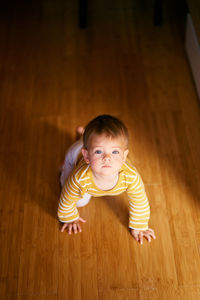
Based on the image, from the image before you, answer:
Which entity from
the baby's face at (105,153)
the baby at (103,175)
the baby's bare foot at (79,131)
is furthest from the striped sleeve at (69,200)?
the baby's bare foot at (79,131)

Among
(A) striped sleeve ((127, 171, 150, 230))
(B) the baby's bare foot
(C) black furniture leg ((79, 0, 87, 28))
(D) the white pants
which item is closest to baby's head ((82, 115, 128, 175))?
(A) striped sleeve ((127, 171, 150, 230))

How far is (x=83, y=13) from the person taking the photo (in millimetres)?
1868

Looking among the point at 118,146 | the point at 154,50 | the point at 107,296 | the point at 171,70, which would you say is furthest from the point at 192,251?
the point at 154,50

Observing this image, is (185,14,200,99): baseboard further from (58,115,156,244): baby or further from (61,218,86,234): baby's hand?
(61,218,86,234): baby's hand

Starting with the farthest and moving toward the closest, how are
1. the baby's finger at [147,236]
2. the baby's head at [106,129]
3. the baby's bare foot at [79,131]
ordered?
the baby's bare foot at [79,131], the baby's finger at [147,236], the baby's head at [106,129]

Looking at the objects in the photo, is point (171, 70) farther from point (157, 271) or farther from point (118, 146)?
point (157, 271)

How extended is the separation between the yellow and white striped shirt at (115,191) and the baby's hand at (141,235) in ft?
0.08

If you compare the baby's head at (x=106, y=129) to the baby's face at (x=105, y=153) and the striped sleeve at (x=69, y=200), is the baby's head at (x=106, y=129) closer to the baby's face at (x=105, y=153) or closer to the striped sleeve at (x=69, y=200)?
the baby's face at (x=105, y=153)

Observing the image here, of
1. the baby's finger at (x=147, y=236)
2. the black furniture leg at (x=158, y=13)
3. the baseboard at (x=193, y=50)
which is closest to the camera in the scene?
the baby's finger at (x=147, y=236)

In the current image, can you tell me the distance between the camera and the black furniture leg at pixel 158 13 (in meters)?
1.83

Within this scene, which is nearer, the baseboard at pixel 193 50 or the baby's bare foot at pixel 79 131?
the baby's bare foot at pixel 79 131

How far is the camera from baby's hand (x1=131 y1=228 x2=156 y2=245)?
3.99 ft

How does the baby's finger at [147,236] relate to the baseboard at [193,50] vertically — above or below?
below

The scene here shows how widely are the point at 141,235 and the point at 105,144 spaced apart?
1.35 ft
